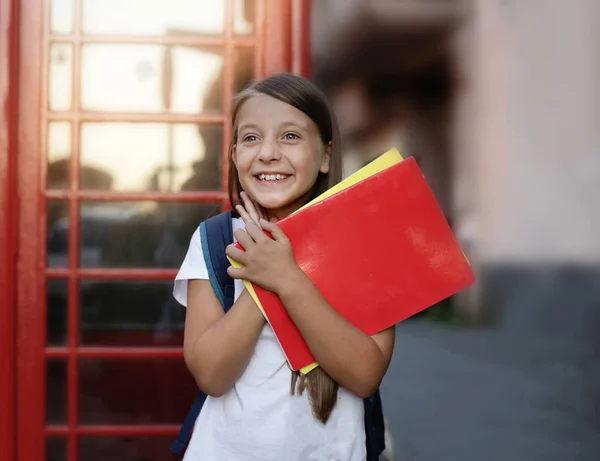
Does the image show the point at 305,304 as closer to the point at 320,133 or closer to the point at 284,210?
the point at 284,210

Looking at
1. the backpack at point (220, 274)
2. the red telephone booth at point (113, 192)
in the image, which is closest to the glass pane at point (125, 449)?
the red telephone booth at point (113, 192)

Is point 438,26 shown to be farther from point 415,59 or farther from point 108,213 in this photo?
point 108,213

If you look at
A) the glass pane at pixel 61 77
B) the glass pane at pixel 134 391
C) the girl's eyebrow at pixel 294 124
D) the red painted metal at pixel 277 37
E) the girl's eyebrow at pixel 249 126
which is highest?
the red painted metal at pixel 277 37

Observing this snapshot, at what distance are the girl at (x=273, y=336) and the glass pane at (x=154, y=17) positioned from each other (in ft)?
3.43

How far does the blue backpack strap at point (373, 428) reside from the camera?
152 centimetres

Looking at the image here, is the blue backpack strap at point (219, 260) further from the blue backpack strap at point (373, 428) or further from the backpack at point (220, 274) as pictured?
the blue backpack strap at point (373, 428)

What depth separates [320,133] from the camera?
1.48m

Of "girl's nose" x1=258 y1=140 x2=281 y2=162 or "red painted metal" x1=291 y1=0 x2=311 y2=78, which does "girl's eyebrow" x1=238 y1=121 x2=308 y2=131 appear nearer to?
"girl's nose" x1=258 y1=140 x2=281 y2=162

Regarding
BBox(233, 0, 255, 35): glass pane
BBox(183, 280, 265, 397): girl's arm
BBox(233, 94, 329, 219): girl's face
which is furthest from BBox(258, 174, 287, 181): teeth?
BBox(233, 0, 255, 35): glass pane

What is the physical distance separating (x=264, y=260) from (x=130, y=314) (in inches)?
50.8

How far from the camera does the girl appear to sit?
1.31 metres

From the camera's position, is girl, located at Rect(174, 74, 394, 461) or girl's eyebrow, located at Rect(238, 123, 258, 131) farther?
girl's eyebrow, located at Rect(238, 123, 258, 131)

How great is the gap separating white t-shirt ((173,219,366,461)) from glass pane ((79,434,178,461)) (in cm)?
112

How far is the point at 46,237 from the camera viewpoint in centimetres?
237
